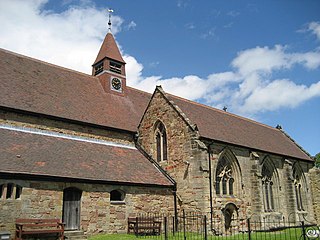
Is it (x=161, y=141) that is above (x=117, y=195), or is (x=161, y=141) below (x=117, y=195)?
above

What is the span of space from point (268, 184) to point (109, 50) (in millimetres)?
16809

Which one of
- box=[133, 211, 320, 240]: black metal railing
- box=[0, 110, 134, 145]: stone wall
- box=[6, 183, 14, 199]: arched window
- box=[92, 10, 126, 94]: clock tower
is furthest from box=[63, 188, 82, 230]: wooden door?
box=[92, 10, 126, 94]: clock tower

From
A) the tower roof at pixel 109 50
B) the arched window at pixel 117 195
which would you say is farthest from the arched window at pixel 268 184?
the tower roof at pixel 109 50

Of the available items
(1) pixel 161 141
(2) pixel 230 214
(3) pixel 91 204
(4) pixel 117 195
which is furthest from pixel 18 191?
(2) pixel 230 214

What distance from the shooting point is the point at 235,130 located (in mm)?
26609

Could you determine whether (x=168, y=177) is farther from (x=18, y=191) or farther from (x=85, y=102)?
(x=18, y=191)

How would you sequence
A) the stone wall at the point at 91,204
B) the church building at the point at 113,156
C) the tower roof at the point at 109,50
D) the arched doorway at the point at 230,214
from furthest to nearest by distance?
the tower roof at the point at 109,50 → the arched doorway at the point at 230,214 → the church building at the point at 113,156 → the stone wall at the point at 91,204

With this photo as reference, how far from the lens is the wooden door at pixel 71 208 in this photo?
15547mm

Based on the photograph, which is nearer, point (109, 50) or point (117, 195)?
point (117, 195)

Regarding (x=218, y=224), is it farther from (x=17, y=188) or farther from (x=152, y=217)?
(x=17, y=188)

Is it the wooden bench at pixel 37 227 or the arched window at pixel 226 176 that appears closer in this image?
the wooden bench at pixel 37 227

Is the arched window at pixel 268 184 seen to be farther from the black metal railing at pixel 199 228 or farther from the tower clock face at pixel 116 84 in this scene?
the tower clock face at pixel 116 84

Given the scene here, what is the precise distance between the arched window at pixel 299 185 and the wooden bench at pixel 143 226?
55.8 ft

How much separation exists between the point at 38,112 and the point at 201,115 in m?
12.1
